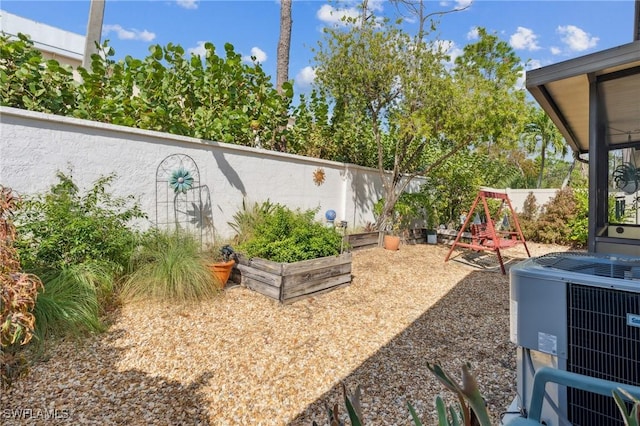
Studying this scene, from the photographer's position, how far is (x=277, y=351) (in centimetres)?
265

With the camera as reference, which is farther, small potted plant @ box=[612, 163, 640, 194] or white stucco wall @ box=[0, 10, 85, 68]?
white stucco wall @ box=[0, 10, 85, 68]

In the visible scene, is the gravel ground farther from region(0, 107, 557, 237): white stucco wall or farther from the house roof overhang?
the house roof overhang

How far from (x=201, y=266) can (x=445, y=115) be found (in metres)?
4.91

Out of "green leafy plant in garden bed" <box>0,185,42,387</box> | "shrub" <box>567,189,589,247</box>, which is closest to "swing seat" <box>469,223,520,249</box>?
"shrub" <box>567,189,589,247</box>

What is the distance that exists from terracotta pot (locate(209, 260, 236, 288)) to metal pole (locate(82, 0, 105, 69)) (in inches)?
141

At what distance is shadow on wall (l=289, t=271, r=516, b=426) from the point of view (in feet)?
6.61

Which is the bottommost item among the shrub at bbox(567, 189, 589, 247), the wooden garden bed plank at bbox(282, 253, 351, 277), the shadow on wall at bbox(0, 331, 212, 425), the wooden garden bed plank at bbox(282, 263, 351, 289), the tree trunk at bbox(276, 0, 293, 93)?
the shadow on wall at bbox(0, 331, 212, 425)

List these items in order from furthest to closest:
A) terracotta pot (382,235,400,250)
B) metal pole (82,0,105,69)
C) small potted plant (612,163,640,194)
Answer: terracotta pot (382,235,400,250) < metal pole (82,0,105,69) < small potted plant (612,163,640,194)

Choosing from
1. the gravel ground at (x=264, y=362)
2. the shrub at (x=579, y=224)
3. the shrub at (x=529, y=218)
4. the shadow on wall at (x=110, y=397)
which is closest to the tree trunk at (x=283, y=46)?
the gravel ground at (x=264, y=362)

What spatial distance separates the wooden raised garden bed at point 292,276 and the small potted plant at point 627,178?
2.83 m

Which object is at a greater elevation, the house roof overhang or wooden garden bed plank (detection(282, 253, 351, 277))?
the house roof overhang

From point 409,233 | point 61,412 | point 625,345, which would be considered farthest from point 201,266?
point 409,233

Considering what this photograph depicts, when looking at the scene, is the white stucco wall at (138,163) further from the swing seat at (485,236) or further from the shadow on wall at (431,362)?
the shadow on wall at (431,362)

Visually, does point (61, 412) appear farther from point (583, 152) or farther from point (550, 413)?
point (583, 152)
